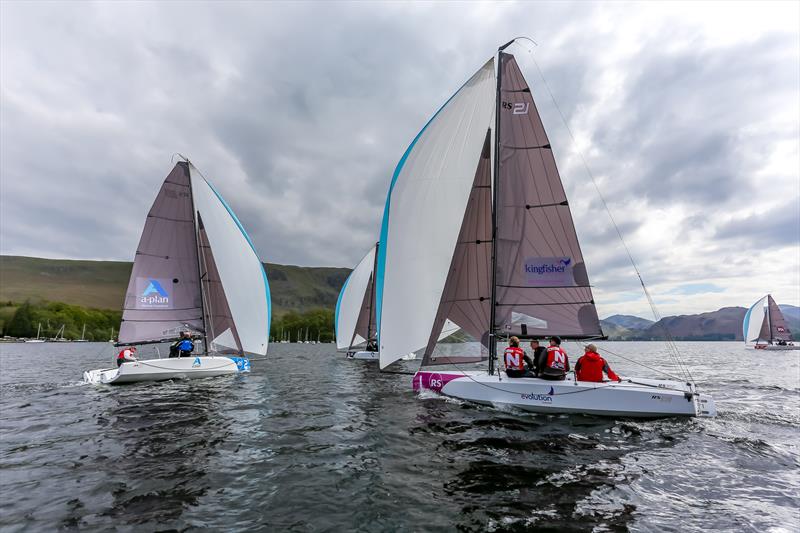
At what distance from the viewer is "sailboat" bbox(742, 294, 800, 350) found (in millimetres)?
64750

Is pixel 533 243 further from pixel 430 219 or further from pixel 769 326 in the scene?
pixel 769 326

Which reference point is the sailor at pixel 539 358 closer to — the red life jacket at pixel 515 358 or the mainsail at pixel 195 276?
the red life jacket at pixel 515 358

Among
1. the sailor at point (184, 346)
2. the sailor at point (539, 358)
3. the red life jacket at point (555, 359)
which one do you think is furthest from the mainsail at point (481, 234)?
the sailor at point (184, 346)

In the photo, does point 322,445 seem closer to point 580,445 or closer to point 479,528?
point 479,528

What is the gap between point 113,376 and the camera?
16.9m

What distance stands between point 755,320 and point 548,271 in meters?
82.1

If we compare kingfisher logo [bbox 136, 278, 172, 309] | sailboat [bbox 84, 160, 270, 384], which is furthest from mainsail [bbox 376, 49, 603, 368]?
kingfisher logo [bbox 136, 278, 172, 309]

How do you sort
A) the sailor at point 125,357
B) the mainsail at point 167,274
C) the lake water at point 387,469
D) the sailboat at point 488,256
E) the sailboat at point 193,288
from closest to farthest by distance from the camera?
1. the lake water at point 387,469
2. the sailboat at point 488,256
3. the sailor at point 125,357
4. the sailboat at point 193,288
5. the mainsail at point 167,274

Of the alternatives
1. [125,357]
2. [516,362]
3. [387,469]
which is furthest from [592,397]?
[125,357]

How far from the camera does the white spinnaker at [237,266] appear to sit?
20.9 meters

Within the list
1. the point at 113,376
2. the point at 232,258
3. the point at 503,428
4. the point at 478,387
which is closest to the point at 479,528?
the point at 503,428

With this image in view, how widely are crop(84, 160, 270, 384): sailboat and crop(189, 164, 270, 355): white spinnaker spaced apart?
47 mm

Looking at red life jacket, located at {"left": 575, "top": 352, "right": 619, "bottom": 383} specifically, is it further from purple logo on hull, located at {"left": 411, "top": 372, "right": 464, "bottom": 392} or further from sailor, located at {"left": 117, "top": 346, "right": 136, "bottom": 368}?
sailor, located at {"left": 117, "top": 346, "right": 136, "bottom": 368}

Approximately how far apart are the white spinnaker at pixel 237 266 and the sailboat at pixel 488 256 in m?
10.1
